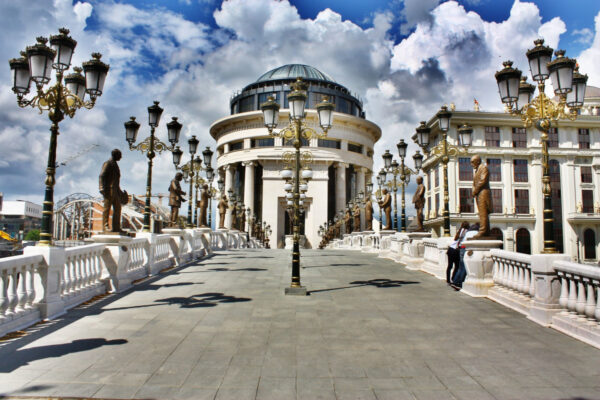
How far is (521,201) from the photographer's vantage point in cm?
5353

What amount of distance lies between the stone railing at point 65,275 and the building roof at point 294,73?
194 feet

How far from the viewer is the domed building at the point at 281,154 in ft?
198

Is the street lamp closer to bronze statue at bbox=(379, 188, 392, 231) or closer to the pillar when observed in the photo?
bronze statue at bbox=(379, 188, 392, 231)

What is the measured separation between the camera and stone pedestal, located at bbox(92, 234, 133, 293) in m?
9.00

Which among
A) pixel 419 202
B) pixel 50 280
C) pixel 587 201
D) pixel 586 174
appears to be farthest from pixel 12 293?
pixel 586 174

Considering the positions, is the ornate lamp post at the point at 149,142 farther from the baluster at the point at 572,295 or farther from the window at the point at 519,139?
the window at the point at 519,139

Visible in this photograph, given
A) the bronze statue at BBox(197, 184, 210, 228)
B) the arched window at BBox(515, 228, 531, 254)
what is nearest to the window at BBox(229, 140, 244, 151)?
the arched window at BBox(515, 228, 531, 254)

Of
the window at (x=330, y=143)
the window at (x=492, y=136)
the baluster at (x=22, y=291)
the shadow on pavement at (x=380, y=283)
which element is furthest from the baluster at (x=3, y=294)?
the window at (x=330, y=143)

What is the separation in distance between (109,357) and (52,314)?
250 centimetres

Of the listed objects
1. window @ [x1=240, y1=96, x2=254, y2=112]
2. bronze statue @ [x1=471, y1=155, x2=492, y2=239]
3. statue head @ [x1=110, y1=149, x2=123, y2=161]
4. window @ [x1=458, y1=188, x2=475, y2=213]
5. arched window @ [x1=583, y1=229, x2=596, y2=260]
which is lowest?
arched window @ [x1=583, y1=229, x2=596, y2=260]

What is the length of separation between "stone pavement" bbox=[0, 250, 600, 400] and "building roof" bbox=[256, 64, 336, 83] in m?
62.5

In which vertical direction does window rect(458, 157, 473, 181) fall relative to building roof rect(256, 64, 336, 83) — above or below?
below

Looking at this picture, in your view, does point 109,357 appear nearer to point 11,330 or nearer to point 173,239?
point 11,330

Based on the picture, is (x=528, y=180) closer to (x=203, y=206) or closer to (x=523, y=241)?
(x=523, y=241)
